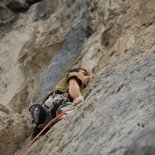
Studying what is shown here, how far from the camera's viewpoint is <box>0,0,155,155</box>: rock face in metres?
4.71

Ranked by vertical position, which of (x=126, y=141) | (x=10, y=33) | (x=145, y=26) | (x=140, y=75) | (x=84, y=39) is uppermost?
(x=10, y=33)

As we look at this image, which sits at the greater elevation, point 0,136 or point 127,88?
point 0,136

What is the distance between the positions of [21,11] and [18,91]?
420 centimetres

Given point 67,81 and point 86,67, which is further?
point 86,67

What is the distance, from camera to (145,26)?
770 cm

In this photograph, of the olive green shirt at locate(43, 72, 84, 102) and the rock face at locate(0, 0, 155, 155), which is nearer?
the rock face at locate(0, 0, 155, 155)

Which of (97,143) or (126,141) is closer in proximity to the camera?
(126,141)

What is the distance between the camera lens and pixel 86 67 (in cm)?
960

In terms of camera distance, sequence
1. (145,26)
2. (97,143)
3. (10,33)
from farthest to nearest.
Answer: (10,33) < (145,26) < (97,143)

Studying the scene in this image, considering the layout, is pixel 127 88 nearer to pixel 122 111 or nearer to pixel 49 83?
pixel 122 111

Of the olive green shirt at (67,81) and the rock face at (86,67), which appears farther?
the olive green shirt at (67,81)

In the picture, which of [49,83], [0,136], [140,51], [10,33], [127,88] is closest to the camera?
[127,88]

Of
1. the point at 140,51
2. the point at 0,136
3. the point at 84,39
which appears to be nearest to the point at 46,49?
the point at 84,39

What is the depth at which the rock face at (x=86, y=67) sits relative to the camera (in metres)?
4.71
